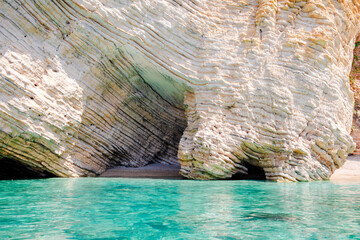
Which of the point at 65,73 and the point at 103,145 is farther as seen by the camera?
the point at 103,145

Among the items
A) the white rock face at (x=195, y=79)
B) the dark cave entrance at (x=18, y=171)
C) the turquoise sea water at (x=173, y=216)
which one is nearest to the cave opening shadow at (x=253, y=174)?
the white rock face at (x=195, y=79)

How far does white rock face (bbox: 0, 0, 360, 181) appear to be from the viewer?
9164 mm

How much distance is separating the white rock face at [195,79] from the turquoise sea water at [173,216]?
12.4 ft

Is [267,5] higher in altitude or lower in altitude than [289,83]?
higher

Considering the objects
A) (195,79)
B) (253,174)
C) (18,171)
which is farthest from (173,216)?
(253,174)

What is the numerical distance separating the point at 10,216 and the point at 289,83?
8.78 metres

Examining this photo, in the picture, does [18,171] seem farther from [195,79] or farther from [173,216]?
[173,216]

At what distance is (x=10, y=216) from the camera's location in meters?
3.92

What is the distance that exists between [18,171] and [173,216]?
7.40 m

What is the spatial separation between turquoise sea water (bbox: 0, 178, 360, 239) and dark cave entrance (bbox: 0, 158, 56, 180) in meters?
3.69

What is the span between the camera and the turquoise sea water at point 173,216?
3.32m

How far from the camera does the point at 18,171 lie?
977 cm

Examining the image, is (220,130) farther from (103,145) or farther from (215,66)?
(103,145)

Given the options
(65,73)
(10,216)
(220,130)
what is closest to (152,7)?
(65,73)
